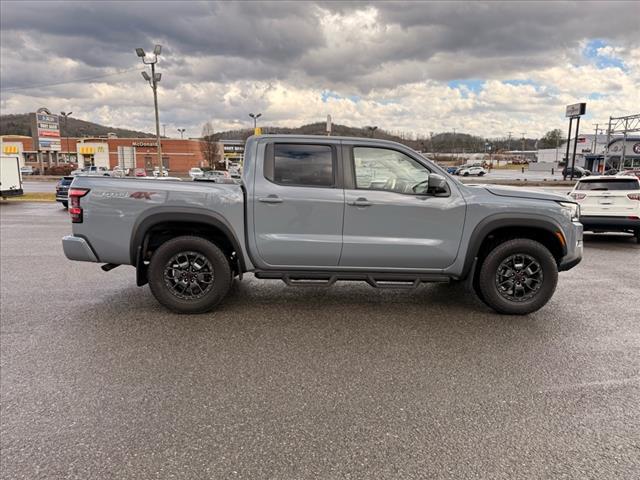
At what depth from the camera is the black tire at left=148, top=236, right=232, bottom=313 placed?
15.4 ft

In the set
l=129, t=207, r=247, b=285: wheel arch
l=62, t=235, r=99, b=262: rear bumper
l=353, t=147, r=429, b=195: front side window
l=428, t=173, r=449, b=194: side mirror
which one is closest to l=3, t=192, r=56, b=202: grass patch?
l=62, t=235, r=99, b=262: rear bumper

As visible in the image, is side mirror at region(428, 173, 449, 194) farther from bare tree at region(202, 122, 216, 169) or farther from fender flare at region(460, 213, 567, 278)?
bare tree at region(202, 122, 216, 169)

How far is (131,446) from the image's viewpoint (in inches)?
101

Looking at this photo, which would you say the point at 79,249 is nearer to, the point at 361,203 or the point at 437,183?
the point at 361,203

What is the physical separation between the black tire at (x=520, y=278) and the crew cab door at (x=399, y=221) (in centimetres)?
47

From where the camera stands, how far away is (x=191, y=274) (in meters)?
4.77

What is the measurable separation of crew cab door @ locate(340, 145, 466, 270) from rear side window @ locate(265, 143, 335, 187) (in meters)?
0.26

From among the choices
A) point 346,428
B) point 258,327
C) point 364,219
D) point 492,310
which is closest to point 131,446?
point 346,428

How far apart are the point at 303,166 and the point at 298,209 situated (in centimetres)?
52

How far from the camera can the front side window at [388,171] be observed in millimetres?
4730

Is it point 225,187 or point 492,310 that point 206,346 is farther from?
point 492,310

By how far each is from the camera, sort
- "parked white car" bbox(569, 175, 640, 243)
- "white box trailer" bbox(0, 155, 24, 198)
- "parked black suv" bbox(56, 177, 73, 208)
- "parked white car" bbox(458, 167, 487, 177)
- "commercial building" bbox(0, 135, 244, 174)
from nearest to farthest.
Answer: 1. "parked white car" bbox(569, 175, 640, 243)
2. "parked black suv" bbox(56, 177, 73, 208)
3. "white box trailer" bbox(0, 155, 24, 198)
4. "parked white car" bbox(458, 167, 487, 177)
5. "commercial building" bbox(0, 135, 244, 174)

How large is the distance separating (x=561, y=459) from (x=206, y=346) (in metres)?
2.90

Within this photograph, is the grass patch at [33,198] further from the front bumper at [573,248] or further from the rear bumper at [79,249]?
the front bumper at [573,248]
